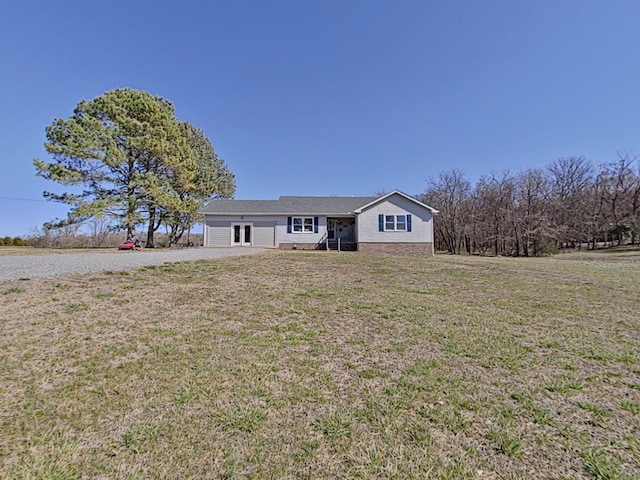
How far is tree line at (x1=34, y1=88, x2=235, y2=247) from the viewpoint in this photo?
17.2m

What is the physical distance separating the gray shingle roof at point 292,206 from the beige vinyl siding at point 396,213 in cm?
183

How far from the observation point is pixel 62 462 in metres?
1.70

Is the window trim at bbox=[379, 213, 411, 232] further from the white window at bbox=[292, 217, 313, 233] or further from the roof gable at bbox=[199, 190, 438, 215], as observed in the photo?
the white window at bbox=[292, 217, 313, 233]

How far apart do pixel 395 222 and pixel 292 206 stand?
7930 millimetres

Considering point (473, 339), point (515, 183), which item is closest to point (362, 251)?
point (473, 339)

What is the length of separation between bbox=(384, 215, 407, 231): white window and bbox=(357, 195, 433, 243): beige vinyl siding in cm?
22

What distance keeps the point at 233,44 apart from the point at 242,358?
1559 cm

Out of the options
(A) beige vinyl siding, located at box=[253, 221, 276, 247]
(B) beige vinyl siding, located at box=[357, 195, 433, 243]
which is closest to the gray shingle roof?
(A) beige vinyl siding, located at box=[253, 221, 276, 247]

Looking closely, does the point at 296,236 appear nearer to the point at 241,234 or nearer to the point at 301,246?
the point at 301,246

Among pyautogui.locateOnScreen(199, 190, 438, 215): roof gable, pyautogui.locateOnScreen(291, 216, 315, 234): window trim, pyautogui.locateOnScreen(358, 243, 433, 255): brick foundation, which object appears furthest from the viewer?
pyautogui.locateOnScreen(291, 216, 315, 234): window trim

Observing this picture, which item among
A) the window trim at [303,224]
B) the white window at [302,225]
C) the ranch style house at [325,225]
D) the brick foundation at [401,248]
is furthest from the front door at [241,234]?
the brick foundation at [401,248]

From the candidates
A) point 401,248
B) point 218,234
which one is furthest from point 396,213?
point 218,234

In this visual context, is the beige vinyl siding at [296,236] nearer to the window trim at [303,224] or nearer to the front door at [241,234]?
the window trim at [303,224]

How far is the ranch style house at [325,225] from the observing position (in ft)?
63.4
